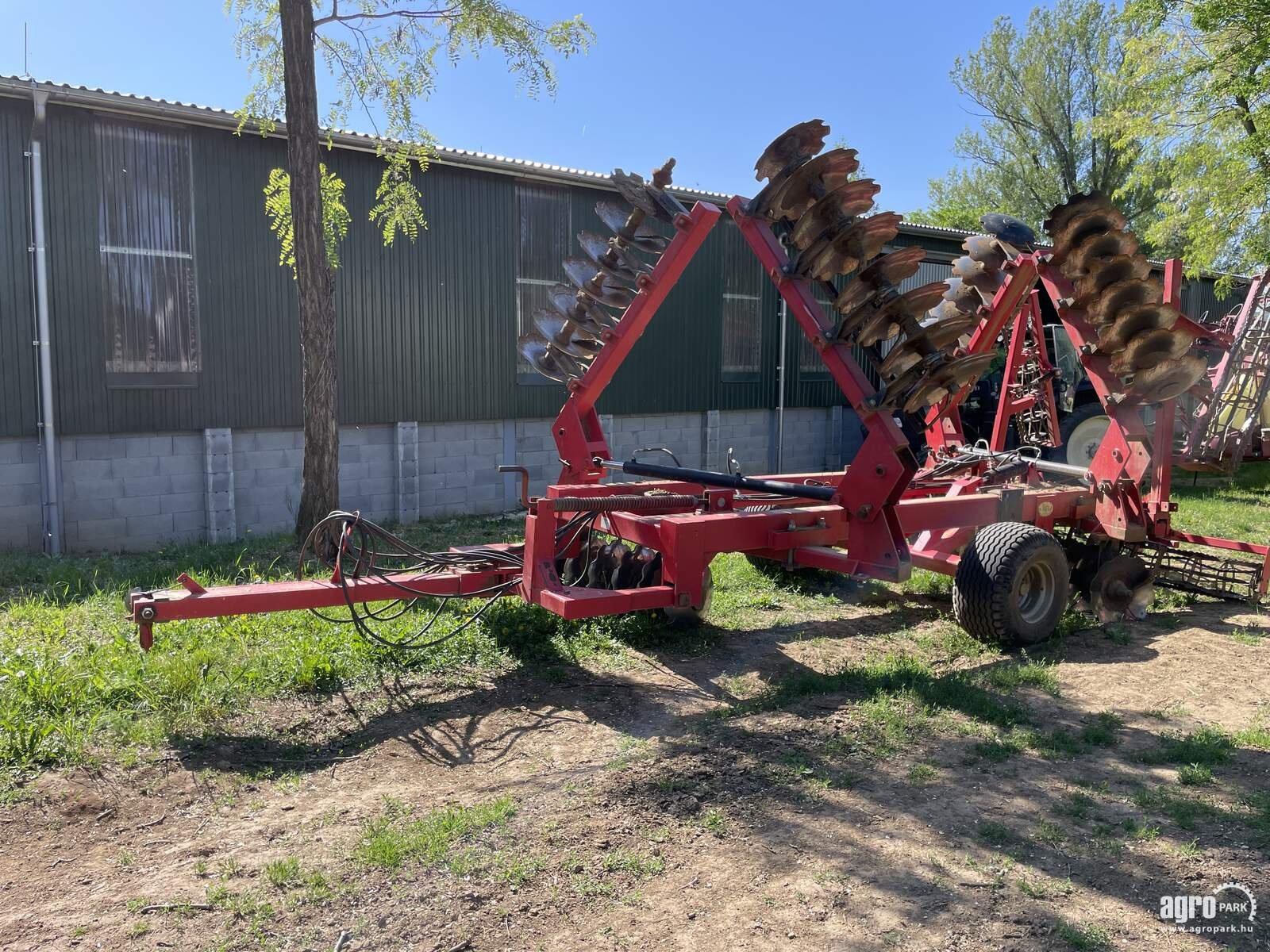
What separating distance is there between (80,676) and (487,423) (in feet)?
24.8

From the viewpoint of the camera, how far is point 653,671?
5.76 m

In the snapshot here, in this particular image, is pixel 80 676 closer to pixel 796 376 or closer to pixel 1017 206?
pixel 796 376

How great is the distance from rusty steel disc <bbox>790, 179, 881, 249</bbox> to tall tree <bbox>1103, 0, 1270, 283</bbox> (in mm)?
10769

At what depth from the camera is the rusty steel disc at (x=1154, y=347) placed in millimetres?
6672

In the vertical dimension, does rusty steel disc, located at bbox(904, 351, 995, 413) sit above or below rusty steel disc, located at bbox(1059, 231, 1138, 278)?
below

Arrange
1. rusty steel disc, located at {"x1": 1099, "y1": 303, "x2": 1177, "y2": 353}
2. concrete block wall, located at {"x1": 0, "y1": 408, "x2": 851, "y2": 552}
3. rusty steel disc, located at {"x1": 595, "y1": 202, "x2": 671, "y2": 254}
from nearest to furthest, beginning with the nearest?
rusty steel disc, located at {"x1": 1099, "y1": 303, "x2": 1177, "y2": 353} → rusty steel disc, located at {"x1": 595, "y1": 202, "x2": 671, "y2": 254} → concrete block wall, located at {"x1": 0, "y1": 408, "x2": 851, "y2": 552}

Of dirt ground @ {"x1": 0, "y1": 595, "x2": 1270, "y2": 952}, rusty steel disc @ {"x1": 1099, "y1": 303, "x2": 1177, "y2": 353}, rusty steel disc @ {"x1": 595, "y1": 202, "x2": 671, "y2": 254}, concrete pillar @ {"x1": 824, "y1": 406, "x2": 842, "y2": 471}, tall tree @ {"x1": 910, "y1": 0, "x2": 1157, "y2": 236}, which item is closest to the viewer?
dirt ground @ {"x1": 0, "y1": 595, "x2": 1270, "y2": 952}

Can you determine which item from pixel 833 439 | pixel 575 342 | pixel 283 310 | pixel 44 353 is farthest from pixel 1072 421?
pixel 44 353

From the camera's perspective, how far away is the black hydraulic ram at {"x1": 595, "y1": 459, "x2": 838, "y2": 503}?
5887mm

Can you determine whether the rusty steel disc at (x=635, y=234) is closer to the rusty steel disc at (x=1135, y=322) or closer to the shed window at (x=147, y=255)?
the rusty steel disc at (x=1135, y=322)

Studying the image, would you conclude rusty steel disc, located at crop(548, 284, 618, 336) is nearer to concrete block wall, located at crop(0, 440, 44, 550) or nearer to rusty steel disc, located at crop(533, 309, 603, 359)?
rusty steel disc, located at crop(533, 309, 603, 359)

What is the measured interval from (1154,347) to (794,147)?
302 cm

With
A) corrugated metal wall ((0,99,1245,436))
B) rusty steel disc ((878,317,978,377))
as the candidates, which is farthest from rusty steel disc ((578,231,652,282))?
corrugated metal wall ((0,99,1245,436))

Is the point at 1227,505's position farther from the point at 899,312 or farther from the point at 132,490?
the point at 132,490
